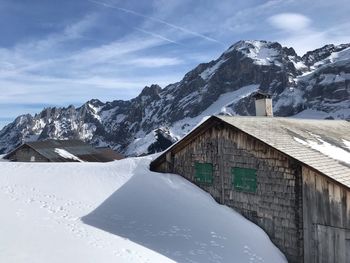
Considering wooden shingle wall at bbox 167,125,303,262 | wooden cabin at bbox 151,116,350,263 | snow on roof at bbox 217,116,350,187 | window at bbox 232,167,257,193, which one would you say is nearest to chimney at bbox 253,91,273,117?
snow on roof at bbox 217,116,350,187

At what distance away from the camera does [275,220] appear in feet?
53.7

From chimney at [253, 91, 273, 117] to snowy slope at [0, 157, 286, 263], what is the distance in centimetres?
703

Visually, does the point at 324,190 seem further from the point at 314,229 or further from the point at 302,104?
the point at 302,104

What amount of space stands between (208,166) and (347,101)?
441 feet

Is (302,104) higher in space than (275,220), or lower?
higher

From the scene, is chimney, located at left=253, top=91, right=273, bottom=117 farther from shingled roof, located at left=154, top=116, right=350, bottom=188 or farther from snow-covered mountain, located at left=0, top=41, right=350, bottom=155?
snow-covered mountain, located at left=0, top=41, right=350, bottom=155

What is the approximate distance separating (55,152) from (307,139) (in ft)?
103

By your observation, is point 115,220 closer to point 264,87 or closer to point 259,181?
point 259,181

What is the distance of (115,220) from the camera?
1645cm

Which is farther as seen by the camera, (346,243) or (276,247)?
(276,247)

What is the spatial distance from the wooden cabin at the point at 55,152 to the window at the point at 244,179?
27284mm

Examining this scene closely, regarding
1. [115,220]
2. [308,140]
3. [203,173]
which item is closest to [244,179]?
[203,173]

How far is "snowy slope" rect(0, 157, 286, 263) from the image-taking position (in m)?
12.9

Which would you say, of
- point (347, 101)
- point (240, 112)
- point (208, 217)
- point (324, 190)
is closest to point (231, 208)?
point (208, 217)
